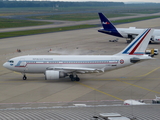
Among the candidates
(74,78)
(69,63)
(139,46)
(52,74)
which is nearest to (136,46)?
(139,46)

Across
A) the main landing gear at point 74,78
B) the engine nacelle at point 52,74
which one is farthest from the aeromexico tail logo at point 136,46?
the engine nacelle at point 52,74

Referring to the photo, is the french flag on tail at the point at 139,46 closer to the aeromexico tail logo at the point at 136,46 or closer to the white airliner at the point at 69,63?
the aeromexico tail logo at the point at 136,46

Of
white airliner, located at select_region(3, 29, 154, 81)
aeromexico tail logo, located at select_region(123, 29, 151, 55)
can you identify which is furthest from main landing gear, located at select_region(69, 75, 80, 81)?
aeromexico tail logo, located at select_region(123, 29, 151, 55)

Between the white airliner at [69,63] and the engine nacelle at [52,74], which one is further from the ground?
the white airliner at [69,63]

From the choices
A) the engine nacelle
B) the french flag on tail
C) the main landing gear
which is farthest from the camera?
the french flag on tail

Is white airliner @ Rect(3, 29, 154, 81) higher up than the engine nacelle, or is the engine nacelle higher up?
white airliner @ Rect(3, 29, 154, 81)

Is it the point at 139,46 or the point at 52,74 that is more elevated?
the point at 139,46

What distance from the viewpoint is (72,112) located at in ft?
72.6

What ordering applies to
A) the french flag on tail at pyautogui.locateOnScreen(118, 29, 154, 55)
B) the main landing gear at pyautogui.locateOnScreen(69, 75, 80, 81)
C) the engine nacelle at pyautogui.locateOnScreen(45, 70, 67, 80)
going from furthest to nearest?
1. the french flag on tail at pyautogui.locateOnScreen(118, 29, 154, 55)
2. the main landing gear at pyautogui.locateOnScreen(69, 75, 80, 81)
3. the engine nacelle at pyautogui.locateOnScreen(45, 70, 67, 80)

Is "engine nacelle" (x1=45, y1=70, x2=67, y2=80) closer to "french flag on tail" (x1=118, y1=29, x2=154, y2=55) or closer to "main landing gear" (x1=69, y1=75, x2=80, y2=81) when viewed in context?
"main landing gear" (x1=69, y1=75, x2=80, y2=81)

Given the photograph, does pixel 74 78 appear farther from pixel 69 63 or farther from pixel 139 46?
pixel 139 46

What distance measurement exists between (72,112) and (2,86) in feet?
65.5

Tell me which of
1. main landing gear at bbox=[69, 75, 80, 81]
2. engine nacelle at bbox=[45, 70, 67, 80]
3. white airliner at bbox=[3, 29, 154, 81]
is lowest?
main landing gear at bbox=[69, 75, 80, 81]

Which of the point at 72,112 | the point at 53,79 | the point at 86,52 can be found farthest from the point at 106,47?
the point at 72,112
